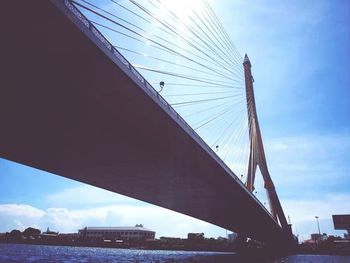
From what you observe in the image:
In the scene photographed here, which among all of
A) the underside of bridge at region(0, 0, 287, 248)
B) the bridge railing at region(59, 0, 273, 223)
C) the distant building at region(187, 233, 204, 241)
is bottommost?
the distant building at region(187, 233, 204, 241)

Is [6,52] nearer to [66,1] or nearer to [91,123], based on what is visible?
[66,1]

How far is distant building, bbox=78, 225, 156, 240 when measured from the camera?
114838 mm

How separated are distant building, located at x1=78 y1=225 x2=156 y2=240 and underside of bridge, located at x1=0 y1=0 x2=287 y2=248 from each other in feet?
283

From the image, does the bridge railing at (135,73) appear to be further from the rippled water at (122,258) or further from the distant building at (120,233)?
the distant building at (120,233)

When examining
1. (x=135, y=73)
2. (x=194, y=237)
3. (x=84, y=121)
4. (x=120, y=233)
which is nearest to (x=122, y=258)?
(x=84, y=121)

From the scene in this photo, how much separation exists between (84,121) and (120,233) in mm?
108312

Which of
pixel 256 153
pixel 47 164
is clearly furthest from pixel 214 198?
pixel 47 164

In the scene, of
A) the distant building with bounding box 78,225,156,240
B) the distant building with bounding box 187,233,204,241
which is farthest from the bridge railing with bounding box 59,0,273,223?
the distant building with bounding box 78,225,156,240

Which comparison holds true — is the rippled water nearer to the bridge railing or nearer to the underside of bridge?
the underside of bridge

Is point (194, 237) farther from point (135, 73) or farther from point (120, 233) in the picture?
point (135, 73)

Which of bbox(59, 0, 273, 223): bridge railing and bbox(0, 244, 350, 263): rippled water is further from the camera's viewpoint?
bbox(0, 244, 350, 263): rippled water

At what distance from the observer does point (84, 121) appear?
708 inches

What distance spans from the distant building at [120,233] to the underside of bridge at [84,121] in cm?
8626

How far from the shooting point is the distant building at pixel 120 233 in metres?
115
